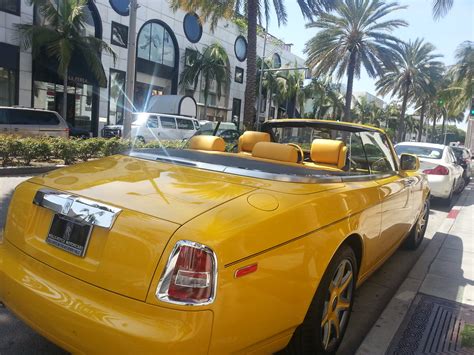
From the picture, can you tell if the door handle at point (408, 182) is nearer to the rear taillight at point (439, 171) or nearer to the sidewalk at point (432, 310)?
the sidewalk at point (432, 310)

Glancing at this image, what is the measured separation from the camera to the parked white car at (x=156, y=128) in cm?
1931

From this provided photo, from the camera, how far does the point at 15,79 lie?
825 inches

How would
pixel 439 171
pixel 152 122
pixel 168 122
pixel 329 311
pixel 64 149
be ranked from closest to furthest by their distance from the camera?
pixel 329 311 < pixel 439 171 < pixel 64 149 < pixel 152 122 < pixel 168 122

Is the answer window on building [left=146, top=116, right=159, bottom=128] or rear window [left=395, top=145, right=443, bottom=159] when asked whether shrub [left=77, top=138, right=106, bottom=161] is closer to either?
window on building [left=146, top=116, right=159, bottom=128]

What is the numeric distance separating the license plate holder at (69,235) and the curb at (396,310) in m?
2.00

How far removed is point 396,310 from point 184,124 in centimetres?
1827

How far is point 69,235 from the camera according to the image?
2303 mm

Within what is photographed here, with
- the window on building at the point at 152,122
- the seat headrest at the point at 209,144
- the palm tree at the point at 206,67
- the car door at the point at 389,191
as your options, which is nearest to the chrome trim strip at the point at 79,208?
the seat headrest at the point at 209,144

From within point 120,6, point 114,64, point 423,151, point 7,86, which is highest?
point 120,6

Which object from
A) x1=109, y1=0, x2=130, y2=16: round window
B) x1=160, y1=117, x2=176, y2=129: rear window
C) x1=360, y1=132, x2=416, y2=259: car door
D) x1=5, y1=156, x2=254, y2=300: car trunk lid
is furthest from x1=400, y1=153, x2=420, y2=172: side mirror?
x1=109, y1=0, x2=130, y2=16: round window

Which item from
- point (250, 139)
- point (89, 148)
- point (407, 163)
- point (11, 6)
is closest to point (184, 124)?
point (89, 148)

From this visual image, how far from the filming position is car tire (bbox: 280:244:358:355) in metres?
2.53

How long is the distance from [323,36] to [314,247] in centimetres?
2354

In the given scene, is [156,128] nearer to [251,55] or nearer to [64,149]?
[251,55]
